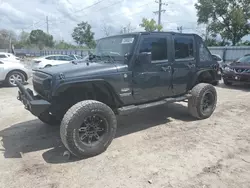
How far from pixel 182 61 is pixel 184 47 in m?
0.36

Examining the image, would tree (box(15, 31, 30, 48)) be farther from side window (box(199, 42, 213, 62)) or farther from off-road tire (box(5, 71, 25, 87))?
side window (box(199, 42, 213, 62))

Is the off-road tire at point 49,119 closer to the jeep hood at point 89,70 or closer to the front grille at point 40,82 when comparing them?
the front grille at point 40,82

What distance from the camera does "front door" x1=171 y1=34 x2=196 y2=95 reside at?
5.20m

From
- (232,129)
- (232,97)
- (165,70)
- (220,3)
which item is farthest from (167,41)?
Result: (220,3)

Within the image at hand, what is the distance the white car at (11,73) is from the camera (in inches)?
419

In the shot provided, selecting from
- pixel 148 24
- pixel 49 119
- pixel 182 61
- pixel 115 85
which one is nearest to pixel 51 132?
pixel 49 119

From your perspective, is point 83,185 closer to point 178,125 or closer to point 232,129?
point 178,125

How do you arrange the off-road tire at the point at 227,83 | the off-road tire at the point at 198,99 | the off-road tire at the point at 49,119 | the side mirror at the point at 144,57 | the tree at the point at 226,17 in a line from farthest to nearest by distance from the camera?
1. the tree at the point at 226,17
2. the off-road tire at the point at 227,83
3. the off-road tire at the point at 198,99
4. the off-road tire at the point at 49,119
5. the side mirror at the point at 144,57

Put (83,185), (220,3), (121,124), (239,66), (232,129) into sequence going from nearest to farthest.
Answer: (83,185), (232,129), (121,124), (239,66), (220,3)

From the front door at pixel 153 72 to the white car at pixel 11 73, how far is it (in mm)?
7694

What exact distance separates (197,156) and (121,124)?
206cm

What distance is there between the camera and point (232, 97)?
8.51 metres

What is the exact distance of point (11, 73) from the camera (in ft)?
35.4

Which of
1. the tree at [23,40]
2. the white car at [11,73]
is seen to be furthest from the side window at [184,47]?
the tree at [23,40]
